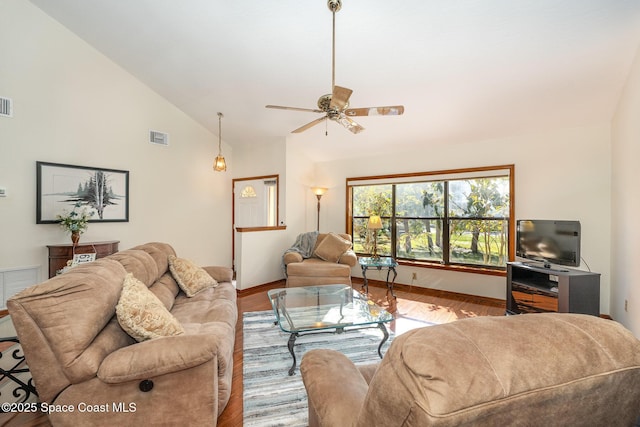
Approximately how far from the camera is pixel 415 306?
386 centimetres

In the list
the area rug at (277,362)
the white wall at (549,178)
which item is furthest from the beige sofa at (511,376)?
the white wall at (549,178)

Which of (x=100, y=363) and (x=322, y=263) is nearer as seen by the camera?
(x=100, y=363)

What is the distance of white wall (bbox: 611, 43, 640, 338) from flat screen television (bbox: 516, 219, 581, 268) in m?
0.36

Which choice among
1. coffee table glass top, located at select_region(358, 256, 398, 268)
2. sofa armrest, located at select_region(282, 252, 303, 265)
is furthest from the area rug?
coffee table glass top, located at select_region(358, 256, 398, 268)

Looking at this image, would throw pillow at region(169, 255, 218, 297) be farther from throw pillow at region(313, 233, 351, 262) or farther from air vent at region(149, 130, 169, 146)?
air vent at region(149, 130, 169, 146)

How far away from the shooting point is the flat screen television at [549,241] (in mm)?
2994

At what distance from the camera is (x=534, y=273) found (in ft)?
11.2

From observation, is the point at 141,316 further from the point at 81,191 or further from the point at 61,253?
the point at 81,191

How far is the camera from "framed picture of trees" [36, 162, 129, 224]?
12.2 feet

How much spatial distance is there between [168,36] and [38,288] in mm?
3182

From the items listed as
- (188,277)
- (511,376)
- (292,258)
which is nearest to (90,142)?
(188,277)

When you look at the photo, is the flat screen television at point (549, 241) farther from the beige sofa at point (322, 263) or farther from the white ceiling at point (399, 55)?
the beige sofa at point (322, 263)

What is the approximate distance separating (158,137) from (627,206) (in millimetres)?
6284

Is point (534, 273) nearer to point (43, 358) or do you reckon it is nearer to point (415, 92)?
point (415, 92)
